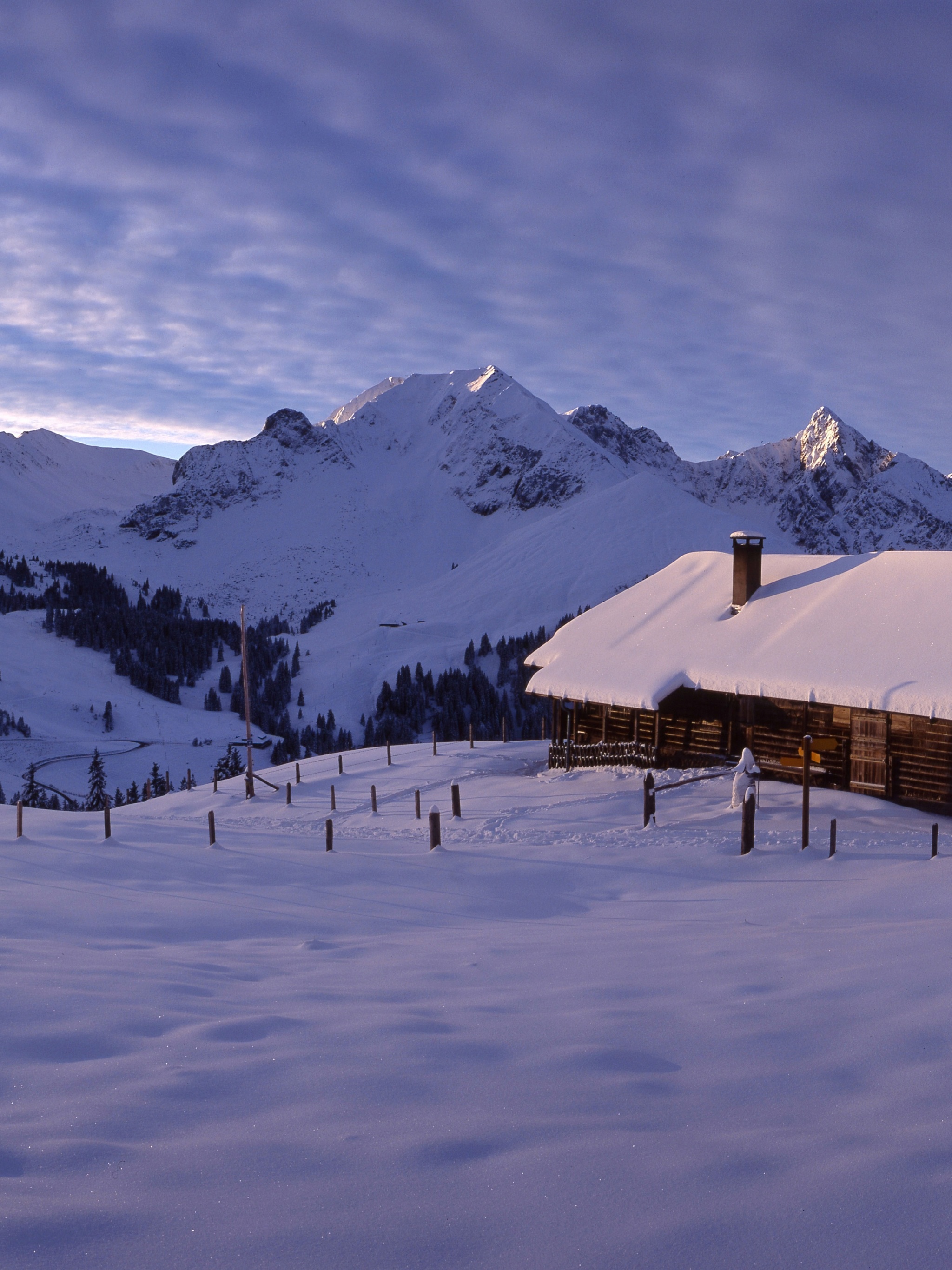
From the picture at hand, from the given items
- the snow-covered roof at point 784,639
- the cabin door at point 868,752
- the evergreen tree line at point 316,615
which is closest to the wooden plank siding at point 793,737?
the cabin door at point 868,752

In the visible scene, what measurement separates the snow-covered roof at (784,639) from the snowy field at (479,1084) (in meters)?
8.29

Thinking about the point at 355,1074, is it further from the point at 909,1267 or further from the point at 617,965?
the point at 617,965

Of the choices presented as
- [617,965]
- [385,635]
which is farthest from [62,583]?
[617,965]

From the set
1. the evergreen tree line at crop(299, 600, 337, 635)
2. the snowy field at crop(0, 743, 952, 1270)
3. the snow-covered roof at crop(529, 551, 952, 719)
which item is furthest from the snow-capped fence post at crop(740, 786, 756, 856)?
the evergreen tree line at crop(299, 600, 337, 635)

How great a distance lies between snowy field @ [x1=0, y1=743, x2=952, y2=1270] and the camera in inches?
126

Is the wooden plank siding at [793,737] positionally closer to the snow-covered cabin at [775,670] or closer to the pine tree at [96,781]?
the snow-covered cabin at [775,670]

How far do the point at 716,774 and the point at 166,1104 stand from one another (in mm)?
17178

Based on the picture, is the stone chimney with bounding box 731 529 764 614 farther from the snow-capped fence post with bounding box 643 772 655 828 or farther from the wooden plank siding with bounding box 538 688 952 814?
the snow-capped fence post with bounding box 643 772 655 828

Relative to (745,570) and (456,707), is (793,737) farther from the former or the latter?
A: (456,707)

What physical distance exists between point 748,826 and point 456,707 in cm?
7080

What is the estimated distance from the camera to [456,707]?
3344 inches

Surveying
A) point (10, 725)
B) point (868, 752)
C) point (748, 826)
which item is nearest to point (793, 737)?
point (868, 752)

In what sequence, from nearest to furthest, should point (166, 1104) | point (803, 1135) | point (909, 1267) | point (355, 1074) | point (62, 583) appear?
point (909, 1267), point (803, 1135), point (166, 1104), point (355, 1074), point (62, 583)

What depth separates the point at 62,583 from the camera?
157000 mm
